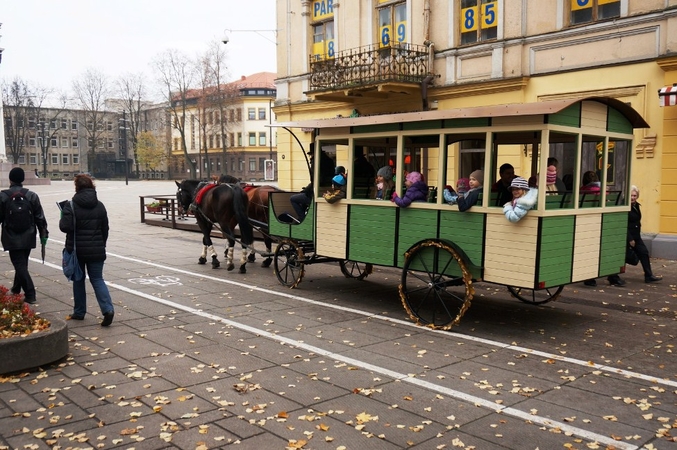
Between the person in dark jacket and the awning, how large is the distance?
11.3m

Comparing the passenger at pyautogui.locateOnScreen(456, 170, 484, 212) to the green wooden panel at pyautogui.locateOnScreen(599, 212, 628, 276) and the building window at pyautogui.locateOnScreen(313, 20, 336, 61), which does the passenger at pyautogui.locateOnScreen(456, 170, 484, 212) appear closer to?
the green wooden panel at pyautogui.locateOnScreen(599, 212, 628, 276)

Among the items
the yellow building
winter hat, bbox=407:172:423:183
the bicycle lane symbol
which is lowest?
the bicycle lane symbol

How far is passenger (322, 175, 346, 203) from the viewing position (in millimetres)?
9664

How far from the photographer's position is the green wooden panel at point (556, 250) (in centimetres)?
733

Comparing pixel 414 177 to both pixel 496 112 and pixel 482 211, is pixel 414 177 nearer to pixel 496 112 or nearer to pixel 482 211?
pixel 482 211

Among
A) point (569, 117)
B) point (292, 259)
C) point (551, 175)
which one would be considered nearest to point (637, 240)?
point (551, 175)

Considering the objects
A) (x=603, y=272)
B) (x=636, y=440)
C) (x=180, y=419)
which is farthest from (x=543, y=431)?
(x=603, y=272)

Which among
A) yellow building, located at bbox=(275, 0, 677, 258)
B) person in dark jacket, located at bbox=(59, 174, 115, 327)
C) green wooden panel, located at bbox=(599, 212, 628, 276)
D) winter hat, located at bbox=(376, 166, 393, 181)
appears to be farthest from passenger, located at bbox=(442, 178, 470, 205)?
person in dark jacket, located at bbox=(59, 174, 115, 327)

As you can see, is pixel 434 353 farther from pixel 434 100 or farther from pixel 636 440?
pixel 434 100

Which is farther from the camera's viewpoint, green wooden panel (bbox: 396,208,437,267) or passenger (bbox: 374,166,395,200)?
passenger (bbox: 374,166,395,200)

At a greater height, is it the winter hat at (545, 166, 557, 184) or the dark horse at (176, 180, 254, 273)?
the winter hat at (545, 166, 557, 184)

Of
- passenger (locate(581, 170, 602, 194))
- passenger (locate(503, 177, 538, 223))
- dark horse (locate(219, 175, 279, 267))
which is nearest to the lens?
passenger (locate(503, 177, 538, 223))

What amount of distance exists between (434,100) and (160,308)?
11.5 metres

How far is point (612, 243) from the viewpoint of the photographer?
28.0 feet
